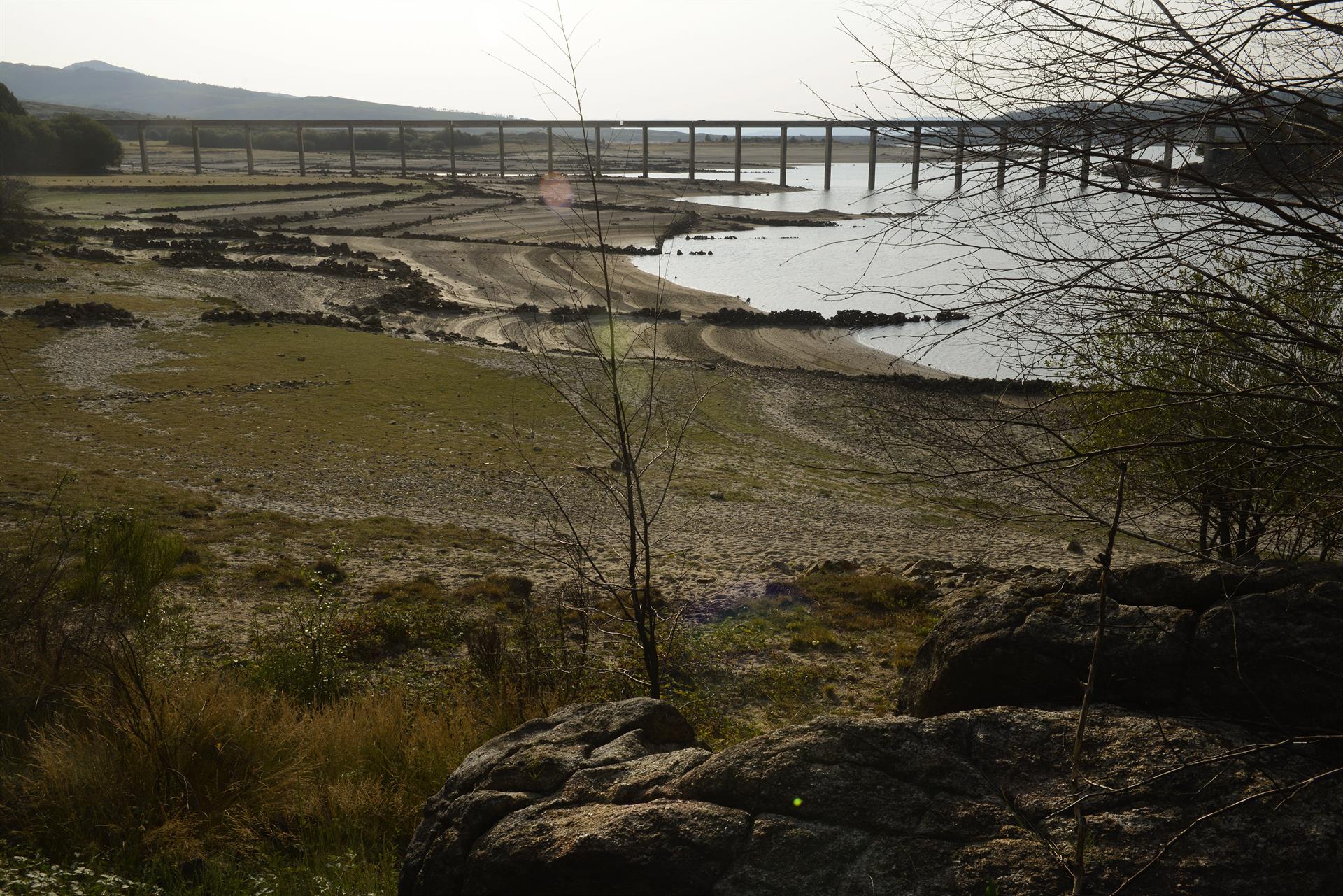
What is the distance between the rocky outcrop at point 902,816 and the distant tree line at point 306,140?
16290 centimetres

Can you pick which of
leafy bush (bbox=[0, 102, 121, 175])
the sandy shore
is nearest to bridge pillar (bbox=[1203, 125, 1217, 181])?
the sandy shore

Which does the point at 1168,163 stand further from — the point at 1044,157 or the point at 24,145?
the point at 24,145

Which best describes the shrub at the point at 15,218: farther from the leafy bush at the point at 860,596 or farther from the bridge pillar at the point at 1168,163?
the bridge pillar at the point at 1168,163

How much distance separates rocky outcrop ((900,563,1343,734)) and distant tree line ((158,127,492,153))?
532 feet

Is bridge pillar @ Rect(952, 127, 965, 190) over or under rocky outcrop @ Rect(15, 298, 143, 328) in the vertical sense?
over

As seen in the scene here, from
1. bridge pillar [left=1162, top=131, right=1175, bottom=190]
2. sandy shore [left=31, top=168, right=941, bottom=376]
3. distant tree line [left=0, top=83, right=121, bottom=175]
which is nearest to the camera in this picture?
bridge pillar [left=1162, top=131, right=1175, bottom=190]

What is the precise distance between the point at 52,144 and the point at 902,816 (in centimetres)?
10002

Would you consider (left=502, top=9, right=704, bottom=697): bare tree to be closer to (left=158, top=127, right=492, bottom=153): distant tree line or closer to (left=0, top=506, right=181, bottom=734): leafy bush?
(left=0, top=506, right=181, bottom=734): leafy bush

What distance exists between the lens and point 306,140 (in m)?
159

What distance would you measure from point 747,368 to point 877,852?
2678cm

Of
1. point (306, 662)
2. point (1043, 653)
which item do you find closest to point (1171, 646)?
point (1043, 653)

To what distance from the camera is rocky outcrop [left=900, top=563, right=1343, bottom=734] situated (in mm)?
3518

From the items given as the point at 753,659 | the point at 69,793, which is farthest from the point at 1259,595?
the point at 753,659

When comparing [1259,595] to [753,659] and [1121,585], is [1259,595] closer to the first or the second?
[1121,585]
